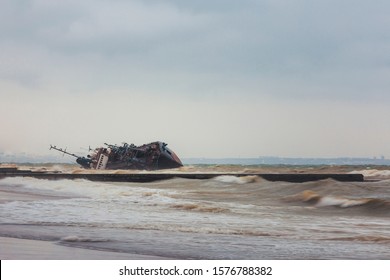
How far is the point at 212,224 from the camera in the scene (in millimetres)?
8930

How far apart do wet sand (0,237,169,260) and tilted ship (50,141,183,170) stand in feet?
94.1

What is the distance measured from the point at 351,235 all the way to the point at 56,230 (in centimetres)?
397

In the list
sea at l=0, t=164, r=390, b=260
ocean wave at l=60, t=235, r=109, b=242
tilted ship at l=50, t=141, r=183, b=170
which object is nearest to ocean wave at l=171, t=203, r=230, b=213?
sea at l=0, t=164, r=390, b=260

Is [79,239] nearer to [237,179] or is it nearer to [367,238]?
[367,238]

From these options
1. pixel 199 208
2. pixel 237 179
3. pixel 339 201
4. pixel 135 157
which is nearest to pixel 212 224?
pixel 199 208

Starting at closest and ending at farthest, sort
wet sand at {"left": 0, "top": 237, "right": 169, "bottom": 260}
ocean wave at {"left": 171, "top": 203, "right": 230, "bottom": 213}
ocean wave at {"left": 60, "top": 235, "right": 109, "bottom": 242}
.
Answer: wet sand at {"left": 0, "top": 237, "right": 169, "bottom": 260}, ocean wave at {"left": 60, "top": 235, "right": 109, "bottom": 242}, ocean wave at {"left": 171, "top": 203, "right": 230, "bottom": 213}

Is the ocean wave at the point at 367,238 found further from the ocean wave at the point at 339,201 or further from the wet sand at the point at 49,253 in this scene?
the ocean wave at the point at 339,201

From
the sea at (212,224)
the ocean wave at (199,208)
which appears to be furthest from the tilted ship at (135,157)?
the ocean wave at (199,208)

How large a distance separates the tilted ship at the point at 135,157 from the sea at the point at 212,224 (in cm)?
2066

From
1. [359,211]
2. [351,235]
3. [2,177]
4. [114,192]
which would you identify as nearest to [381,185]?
[359,211]

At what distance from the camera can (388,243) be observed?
24.8 ft

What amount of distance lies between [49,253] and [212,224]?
3.04m

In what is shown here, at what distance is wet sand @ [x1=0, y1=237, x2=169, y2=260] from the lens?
6312 mm

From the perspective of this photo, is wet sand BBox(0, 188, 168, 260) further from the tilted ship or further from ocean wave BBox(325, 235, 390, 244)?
the tilted ship
